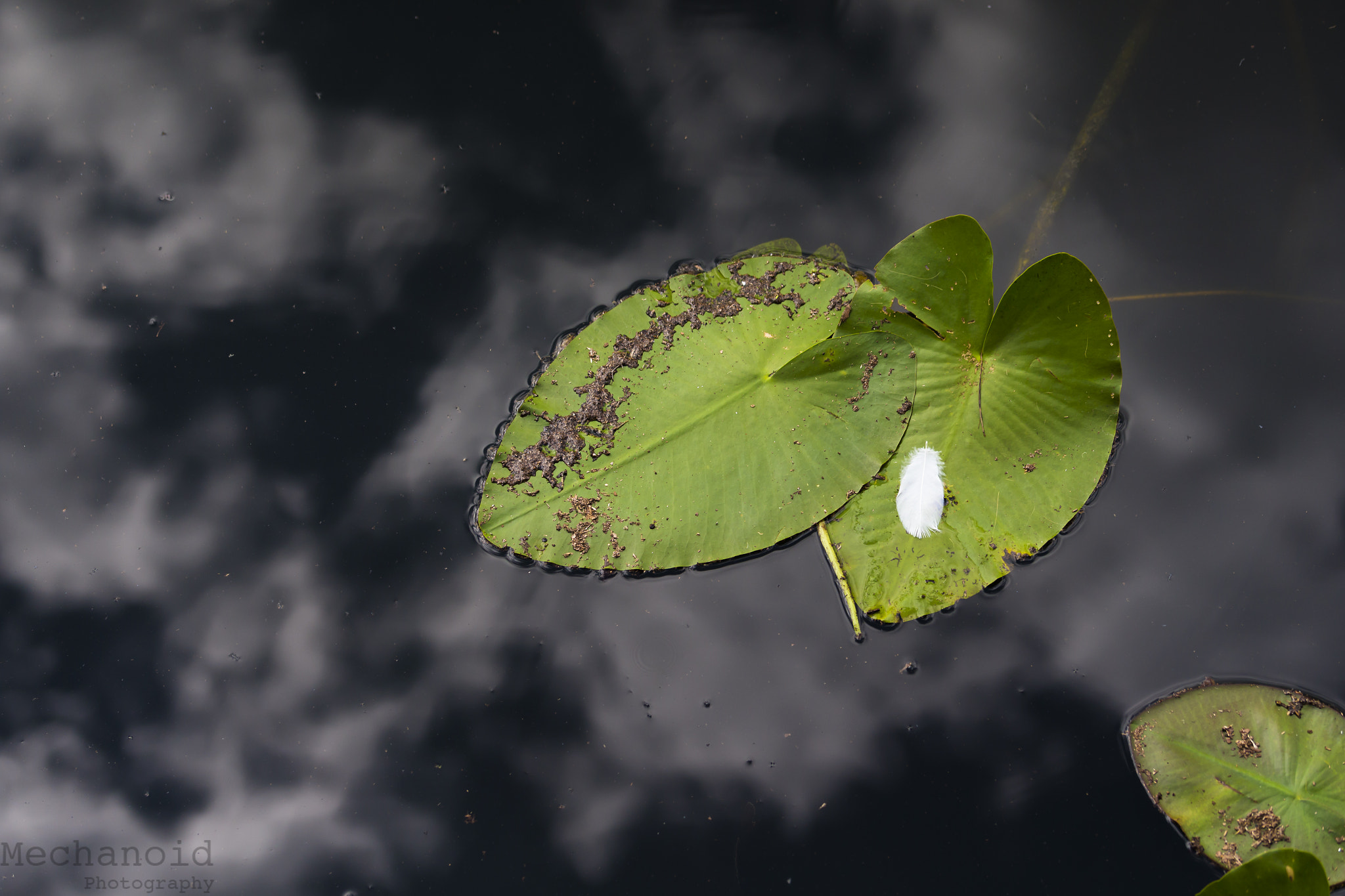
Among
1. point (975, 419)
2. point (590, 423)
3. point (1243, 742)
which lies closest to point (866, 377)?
point (975, 419)

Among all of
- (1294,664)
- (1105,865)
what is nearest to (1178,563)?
(1294,664)

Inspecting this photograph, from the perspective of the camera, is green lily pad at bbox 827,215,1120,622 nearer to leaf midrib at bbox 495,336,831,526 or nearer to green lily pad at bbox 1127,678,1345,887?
leaf midrib at bbox 495,336,831,526

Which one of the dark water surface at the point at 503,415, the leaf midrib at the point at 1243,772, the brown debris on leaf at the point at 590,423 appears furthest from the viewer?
the dark water surface at the point at 503,415

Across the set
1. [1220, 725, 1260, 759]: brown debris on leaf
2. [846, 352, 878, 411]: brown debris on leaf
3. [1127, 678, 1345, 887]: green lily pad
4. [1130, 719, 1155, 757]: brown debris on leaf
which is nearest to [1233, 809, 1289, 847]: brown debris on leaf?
[1127, 678, 1345, 887]: green lily pad

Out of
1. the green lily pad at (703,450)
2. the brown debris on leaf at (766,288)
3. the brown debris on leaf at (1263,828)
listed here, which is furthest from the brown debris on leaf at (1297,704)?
the brown debris on leaf at (766,288)

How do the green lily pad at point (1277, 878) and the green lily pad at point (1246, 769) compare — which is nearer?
the green lily pad at point (1277, 878)

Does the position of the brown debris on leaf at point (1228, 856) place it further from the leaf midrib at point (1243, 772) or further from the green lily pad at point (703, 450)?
the green lily pad at point (703, 450)

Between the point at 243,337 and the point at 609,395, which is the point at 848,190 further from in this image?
the point at 243,337

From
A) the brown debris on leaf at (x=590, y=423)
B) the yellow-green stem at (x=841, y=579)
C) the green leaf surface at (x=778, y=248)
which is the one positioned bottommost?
the yellow-green stem at (x=841, y=579)
